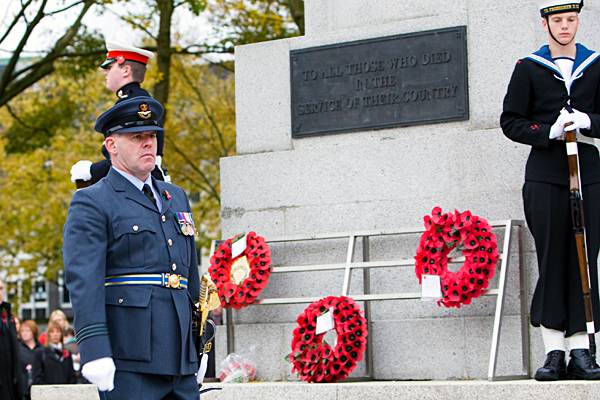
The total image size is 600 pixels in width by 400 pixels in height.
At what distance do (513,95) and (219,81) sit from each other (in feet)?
65.8

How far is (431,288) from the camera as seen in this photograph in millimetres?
8602

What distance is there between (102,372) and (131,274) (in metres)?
0.53

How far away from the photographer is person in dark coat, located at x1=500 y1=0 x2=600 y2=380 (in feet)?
25.8

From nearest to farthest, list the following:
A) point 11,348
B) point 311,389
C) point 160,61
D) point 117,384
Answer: point 117,384 < point 311,389 < point 11,348 < point 160,61

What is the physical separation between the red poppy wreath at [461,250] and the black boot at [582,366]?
→ 938 mm

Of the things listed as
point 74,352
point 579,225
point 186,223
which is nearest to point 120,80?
point 186,223

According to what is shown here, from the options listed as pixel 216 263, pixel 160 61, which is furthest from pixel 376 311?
pixel 160 61

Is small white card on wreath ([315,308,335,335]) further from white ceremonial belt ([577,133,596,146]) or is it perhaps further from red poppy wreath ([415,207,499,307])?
white ceremonial belt ([577,133,596,146])

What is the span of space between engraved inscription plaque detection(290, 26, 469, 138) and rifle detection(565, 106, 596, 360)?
1588 millimetres

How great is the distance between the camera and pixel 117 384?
5523 mm

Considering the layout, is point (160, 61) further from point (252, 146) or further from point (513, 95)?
point (513, 95)

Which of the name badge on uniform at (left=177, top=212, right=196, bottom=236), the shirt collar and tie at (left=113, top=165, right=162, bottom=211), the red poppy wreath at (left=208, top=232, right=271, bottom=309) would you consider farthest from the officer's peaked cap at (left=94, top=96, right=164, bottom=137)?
the red poppy wreath at (left=208, top=232, right=271, bottom=309)

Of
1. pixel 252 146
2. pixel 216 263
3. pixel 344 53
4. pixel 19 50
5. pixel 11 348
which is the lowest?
pixel 11 348

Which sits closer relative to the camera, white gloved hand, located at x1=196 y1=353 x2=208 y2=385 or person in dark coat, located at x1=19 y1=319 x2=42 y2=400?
white gloved hand, located at x1=196 y1=353 x2=208 y2=385
